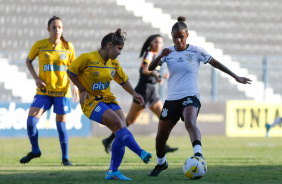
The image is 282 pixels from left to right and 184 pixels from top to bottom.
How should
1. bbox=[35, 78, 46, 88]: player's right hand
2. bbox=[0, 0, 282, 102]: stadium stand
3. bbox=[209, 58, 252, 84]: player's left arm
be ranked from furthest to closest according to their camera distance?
bbox=[0, 0, 282, 102]: stadium stand → bbox=[35, 78, 46, 88]: player's right hand → bbox=[209, 58, 252, 84]: player's left arm

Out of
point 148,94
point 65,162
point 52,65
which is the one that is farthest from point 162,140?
point 148,94

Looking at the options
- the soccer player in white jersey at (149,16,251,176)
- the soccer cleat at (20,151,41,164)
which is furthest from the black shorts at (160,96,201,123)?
the soccer cleat at (20,151,41,164)

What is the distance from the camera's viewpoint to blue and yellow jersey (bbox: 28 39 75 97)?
8.43m

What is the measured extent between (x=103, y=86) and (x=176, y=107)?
3.00ft

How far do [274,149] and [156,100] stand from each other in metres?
2.97

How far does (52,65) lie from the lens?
846cm

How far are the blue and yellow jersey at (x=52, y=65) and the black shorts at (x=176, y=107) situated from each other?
2183mm

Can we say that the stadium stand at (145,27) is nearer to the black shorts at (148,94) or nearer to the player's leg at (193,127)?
the black shorts at (148,94)

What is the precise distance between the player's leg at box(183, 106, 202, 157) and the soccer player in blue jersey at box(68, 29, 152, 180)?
0.69m

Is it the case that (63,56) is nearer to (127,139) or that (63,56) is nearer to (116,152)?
(116,152)

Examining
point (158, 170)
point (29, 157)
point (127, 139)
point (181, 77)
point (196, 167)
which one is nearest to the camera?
point (196, 167)

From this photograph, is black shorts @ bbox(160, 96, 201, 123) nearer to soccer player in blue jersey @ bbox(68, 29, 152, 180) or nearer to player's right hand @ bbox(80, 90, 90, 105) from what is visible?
soccer player in blue jersey @ bbox(68, 29, 152, 180)

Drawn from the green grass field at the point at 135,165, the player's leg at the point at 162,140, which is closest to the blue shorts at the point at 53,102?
the green grass field at the point at 135,165

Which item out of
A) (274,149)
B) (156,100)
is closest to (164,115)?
(156,100)
